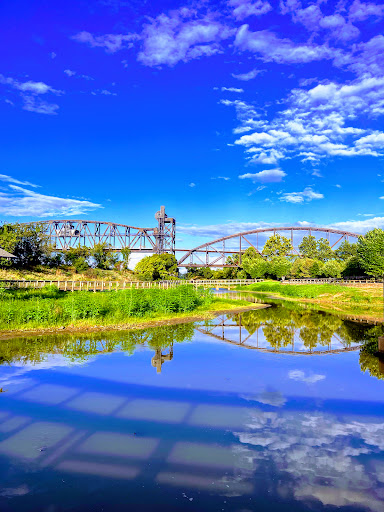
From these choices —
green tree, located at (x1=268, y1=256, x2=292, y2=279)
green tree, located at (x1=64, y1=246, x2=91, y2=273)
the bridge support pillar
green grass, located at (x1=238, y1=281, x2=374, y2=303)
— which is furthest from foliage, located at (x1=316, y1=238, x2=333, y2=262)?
the bridge support pillar

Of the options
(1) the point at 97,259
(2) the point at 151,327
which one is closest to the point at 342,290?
(2) the point at 151,327

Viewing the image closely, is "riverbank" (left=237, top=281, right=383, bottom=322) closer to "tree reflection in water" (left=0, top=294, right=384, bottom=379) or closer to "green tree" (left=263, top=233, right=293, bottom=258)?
"tree reflection in water" (left=0, top=294, right=384, bottom=379)

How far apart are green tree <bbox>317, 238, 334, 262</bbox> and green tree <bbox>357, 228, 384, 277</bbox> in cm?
5249

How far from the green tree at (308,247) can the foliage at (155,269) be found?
2439 inches

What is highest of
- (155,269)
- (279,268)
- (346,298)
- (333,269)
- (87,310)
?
(279,268)

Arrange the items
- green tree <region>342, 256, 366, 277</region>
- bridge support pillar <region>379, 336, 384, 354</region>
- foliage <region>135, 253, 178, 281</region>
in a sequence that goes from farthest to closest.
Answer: foliage <region>135, 253, 178, 281</region>
green tree <region>342, 256, 366, 277</region>
bridge support pillar <region>379, 336, 384, 354</region>

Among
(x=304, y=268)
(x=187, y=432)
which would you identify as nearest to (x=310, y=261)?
(x=304, y=268)

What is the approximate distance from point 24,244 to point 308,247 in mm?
99577

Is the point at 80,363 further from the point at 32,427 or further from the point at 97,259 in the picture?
the point at 97,259

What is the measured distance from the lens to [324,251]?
127 m

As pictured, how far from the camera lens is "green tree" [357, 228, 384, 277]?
62.9m

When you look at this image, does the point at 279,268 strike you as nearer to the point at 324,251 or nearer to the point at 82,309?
the point at 324,251

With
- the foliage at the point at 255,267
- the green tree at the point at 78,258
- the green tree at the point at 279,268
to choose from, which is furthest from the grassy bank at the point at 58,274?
the green tree at the point at 279,268

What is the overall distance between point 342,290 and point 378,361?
134ft
